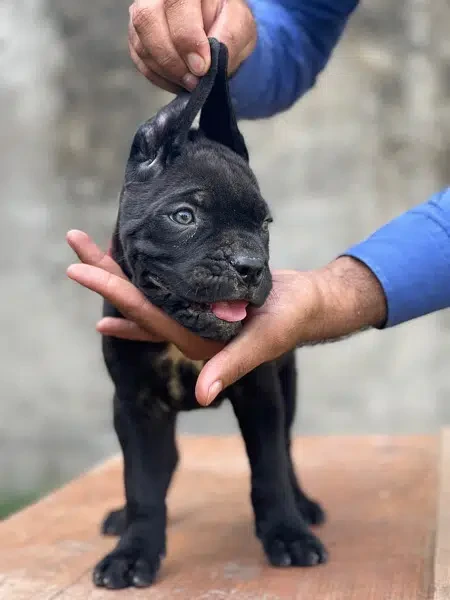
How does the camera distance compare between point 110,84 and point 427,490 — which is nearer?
point 427,490

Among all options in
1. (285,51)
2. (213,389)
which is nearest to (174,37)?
(213,389)

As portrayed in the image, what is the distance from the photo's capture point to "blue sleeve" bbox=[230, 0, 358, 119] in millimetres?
2271

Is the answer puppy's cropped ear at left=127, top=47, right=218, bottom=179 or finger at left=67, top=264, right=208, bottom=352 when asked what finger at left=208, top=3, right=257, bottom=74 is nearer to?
puppy's cropped ear at left=127, top=47, right=218, bottom=179

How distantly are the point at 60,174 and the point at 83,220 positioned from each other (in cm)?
31

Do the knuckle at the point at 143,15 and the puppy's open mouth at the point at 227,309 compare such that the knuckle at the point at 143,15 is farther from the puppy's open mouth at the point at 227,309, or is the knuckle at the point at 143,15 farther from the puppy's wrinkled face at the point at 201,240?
the puppy's open mouth at the point at 227,309

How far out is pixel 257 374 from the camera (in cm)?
186

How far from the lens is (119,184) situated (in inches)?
200

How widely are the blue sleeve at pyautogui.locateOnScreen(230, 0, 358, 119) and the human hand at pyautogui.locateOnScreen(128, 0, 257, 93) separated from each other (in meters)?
0.39

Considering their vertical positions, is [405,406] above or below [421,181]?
below

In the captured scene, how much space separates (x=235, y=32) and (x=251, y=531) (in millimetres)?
1174

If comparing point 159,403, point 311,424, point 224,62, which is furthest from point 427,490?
point 311,424

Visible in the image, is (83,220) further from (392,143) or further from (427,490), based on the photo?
(427,490)

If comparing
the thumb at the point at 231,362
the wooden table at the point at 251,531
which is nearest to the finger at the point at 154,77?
the thumb at the point at 231,362

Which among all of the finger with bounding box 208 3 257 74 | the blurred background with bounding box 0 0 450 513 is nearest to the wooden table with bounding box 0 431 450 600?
the finger with bounding box 208 3 257 74
